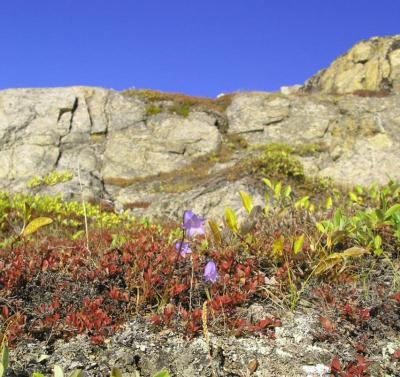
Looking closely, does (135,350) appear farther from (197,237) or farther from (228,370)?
(197,237)

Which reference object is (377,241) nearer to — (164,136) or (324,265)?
(324,265)

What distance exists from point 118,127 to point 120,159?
2.42 metres

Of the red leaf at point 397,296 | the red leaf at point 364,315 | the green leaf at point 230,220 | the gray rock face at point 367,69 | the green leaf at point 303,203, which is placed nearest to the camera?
the red leaf at point 364,315

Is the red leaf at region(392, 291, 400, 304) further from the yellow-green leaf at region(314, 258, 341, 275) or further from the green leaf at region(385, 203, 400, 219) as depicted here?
the green leaf at region(385, 203, 400, 219)

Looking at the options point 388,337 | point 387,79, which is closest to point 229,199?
point 388,337

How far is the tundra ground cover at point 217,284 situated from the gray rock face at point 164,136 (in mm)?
13373

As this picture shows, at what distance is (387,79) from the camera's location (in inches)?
1252

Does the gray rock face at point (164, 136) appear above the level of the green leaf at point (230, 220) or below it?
above

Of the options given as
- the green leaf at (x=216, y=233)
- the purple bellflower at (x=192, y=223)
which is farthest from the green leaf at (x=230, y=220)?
the purple bellflower at (x=192, y=223)

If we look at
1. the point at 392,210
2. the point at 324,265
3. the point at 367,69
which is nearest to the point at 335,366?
the point at 324,265

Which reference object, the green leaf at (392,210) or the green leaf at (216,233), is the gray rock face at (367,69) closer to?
the green leaf at (392,210)

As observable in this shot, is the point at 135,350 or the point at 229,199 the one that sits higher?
the point at 229,199

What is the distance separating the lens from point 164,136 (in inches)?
944

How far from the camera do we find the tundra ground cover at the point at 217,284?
345cm
